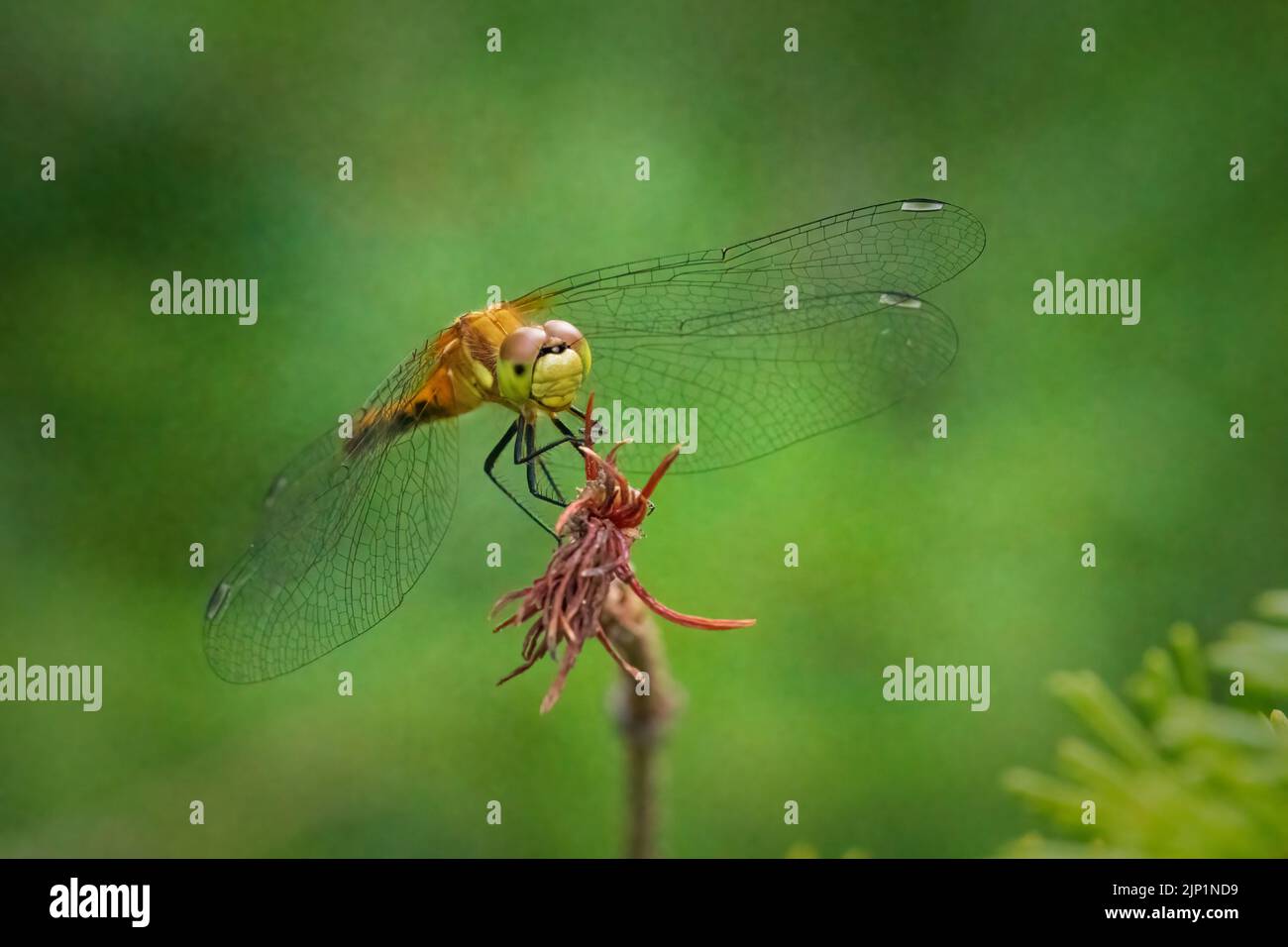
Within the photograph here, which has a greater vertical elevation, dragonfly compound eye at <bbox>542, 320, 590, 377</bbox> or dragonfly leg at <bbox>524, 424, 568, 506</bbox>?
dragonfly compound eye at <bbox>542, 320, 590, 377</bbox>

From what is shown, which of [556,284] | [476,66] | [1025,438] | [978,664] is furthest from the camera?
[476,66]

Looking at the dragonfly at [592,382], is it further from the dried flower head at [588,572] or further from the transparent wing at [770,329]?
the dried flower head at [588,572]

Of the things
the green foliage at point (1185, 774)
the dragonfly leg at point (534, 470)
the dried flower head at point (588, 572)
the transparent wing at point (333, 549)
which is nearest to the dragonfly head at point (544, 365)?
the dragonfly leg at point (534, 470)

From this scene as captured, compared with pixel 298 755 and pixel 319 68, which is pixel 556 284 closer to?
pixel 298 755

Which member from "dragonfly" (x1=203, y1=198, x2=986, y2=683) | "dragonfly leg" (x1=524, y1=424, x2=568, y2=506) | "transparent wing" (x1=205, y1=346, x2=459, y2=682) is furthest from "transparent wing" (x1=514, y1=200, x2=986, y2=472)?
"transparent wing" (x1=205, y1=346, x2=459, y2=682)

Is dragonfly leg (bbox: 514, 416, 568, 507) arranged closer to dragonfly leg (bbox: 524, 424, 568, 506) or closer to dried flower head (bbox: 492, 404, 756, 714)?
dragonfly leg (bbox: 524, 424, 568, 506)

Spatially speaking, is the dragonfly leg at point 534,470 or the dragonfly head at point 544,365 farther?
the dragonfly leg at point 534,470
